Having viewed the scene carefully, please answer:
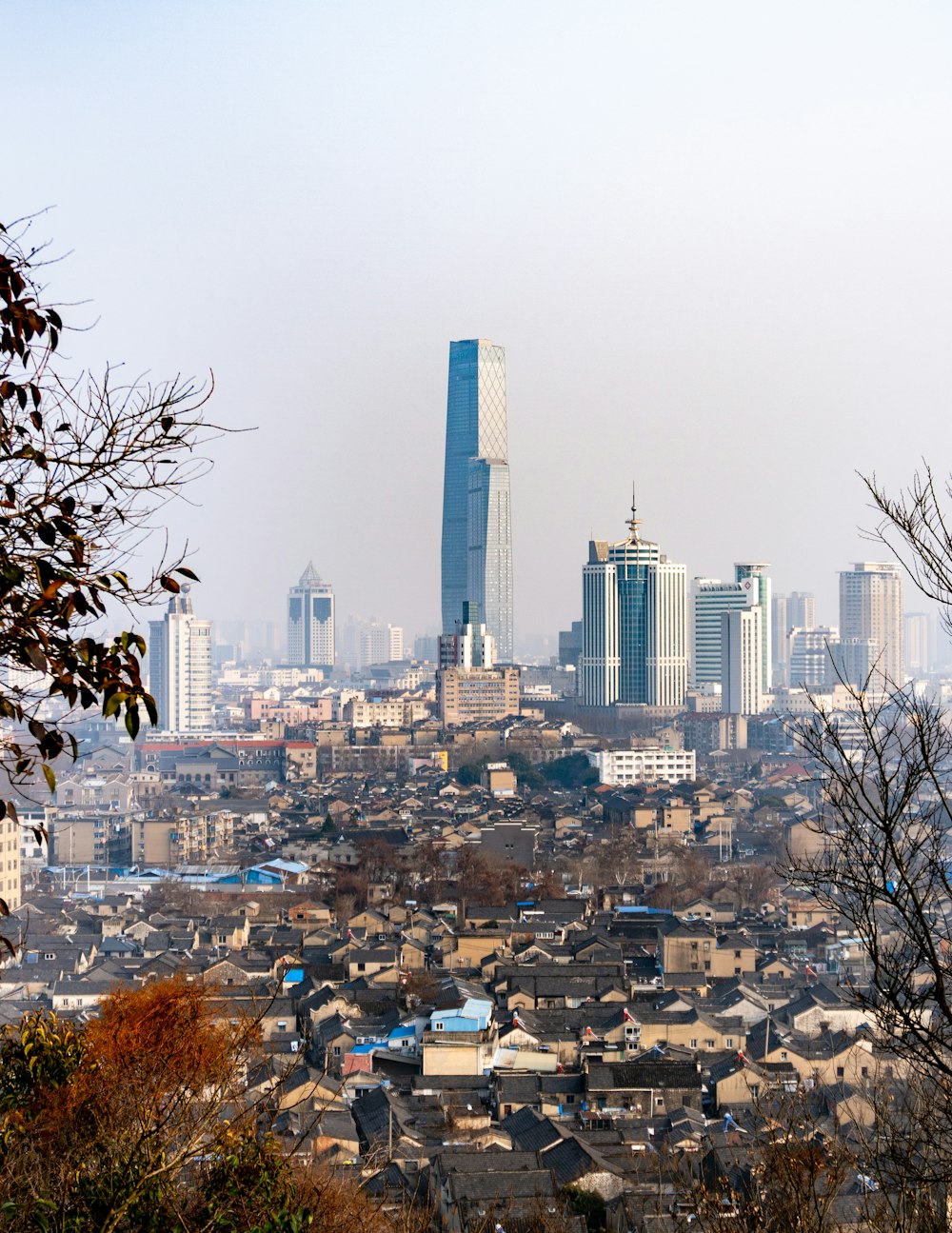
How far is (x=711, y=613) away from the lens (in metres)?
39.0

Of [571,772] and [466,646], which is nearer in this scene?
[571,772]

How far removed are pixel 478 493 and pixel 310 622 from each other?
14403mm

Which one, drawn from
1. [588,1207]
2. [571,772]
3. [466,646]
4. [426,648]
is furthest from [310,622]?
[588,1207]

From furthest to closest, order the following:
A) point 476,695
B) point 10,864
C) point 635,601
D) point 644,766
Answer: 1. point 635,601
2. point 476,695
3. point 644,766
4. point 10,864

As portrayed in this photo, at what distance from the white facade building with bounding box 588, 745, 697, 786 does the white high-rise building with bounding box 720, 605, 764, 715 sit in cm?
1087

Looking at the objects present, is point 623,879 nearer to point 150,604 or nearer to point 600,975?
point 600,975

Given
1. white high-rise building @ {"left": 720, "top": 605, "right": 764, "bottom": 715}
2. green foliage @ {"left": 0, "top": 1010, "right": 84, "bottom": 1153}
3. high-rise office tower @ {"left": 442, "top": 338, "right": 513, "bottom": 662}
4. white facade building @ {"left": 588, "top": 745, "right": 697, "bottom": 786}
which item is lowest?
white facade building @ {"left": 588, "top": 745, "right": 697, "bottom": 786}

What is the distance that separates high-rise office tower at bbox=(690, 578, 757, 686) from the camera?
38062 millimetres

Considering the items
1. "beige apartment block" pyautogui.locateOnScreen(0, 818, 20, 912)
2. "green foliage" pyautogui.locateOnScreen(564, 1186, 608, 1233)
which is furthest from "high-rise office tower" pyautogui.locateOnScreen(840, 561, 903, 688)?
"green foliage" pyautogui.locateOnScreen(564, 1186, 608, 1233)

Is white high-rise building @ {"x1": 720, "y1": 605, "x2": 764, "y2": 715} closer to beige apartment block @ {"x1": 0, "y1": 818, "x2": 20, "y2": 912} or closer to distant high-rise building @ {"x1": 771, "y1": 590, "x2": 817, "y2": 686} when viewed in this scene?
distant high-rise building @ {"x1": 771, "y1": 590, "x2": 817, "y2": 686}

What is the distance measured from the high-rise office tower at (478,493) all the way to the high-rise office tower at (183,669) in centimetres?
1372

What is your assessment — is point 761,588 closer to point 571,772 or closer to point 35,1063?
point 571,772

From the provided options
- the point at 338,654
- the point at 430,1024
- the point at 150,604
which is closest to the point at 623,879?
the point at 430,1024

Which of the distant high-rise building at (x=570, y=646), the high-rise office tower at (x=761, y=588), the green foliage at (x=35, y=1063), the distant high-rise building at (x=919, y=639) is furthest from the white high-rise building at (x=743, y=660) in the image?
the green foliage at (x=35, y=1063)
